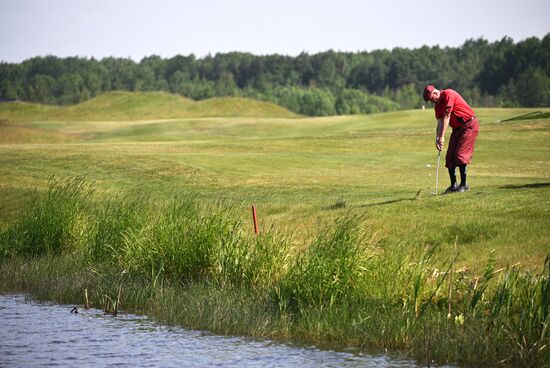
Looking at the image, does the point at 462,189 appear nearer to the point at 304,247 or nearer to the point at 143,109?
the point at 304,247

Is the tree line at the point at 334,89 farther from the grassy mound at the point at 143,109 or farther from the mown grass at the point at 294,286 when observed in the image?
the mown grass at the point at 294,286

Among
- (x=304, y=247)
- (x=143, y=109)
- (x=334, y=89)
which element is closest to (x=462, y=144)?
(x=304, y=247)

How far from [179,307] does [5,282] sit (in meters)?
5.31

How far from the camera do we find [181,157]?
122 feet

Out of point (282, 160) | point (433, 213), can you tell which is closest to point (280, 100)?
point (282, 160)

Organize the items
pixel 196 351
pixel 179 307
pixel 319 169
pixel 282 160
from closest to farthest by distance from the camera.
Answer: pixel 196 351 < pixel 179 307 < pixel 319 169 < pixel 282 160

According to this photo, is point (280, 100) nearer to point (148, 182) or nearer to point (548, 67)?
point (548, 67)

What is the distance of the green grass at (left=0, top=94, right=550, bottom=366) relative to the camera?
1423 centimetres

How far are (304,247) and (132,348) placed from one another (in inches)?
187

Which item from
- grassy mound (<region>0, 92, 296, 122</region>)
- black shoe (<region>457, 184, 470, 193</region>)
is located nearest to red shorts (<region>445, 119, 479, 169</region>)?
black shoe (<region>457, 184, 470, 193</region>)

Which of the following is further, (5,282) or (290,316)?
(5,282)

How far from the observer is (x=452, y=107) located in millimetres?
22297

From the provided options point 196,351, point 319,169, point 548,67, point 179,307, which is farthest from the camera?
point 548,67

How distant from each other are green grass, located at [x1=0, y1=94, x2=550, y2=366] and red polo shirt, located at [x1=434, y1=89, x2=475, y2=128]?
181 centimetres
